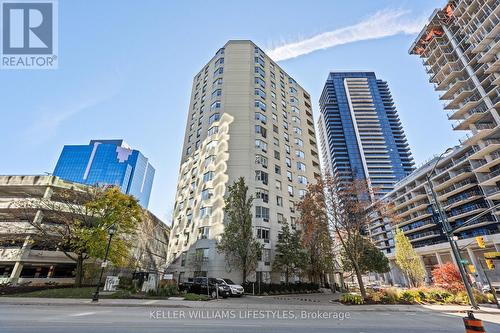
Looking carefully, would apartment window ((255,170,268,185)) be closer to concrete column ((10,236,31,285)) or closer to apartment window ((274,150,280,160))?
apartment window ((274,150,280,160))

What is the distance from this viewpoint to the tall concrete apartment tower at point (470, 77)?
45.9 metres

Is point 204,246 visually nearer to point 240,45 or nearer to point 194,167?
point 194,167

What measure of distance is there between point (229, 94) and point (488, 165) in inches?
2108

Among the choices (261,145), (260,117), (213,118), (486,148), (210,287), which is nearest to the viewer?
(210,287)

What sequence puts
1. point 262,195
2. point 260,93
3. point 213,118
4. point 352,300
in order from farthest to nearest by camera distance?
point 260,93, point 213,118, point 262,195, point 352,300

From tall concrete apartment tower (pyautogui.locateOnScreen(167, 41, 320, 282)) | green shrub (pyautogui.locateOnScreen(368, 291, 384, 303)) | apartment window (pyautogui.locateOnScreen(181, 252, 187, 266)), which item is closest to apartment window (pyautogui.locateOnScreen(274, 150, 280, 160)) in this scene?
tall concrete apartment tower (pyautogui.locateOnScreen(167, 41, 320, 282))

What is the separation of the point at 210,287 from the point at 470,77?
229ft

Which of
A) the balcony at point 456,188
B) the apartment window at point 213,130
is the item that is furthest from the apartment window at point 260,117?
the balcony at point 456,188

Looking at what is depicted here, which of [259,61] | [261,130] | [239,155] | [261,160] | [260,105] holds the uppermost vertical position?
[259,61]

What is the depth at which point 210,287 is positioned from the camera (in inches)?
882

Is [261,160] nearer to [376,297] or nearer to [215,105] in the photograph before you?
[215,105]

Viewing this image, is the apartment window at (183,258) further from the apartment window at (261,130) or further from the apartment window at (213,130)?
the apartment window at (261,130)

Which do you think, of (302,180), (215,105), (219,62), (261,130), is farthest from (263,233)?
(219,62)

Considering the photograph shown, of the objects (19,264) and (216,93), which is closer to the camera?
(19,264)
